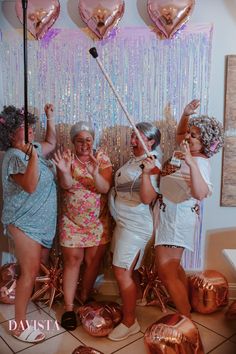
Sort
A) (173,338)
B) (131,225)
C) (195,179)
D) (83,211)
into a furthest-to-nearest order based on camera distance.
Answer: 1. (83,211)
2. (131,225)
3. (195,179)
4. (173,338)

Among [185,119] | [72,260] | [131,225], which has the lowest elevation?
[72,260]

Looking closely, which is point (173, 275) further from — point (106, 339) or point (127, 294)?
point (106, 339)

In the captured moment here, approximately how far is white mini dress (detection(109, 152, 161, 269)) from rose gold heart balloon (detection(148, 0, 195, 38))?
2.49 ft

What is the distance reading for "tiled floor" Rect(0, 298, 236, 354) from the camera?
5.23 feet

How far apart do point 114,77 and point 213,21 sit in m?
0.66

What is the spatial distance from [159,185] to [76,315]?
891mm

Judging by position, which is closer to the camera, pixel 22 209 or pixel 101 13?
pixel 22 209

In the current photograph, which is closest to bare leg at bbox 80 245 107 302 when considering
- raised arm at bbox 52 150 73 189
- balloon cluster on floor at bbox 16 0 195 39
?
raised arm at bbox 52 150 73 189

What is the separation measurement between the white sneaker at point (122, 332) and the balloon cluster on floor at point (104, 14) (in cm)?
164

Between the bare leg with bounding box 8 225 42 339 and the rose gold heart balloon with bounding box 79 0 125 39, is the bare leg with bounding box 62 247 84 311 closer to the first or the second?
the bare leg with bounding box 8 225 42 339

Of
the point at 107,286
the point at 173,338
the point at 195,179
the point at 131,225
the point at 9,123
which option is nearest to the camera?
the point at 173,338

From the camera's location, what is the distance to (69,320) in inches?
69.6

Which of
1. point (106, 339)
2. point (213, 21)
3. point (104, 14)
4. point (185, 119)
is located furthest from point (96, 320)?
point (213, 21)

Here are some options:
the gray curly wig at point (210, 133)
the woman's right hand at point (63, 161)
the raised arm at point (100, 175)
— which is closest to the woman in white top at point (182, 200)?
the gray curly wig at point (210, 133)
